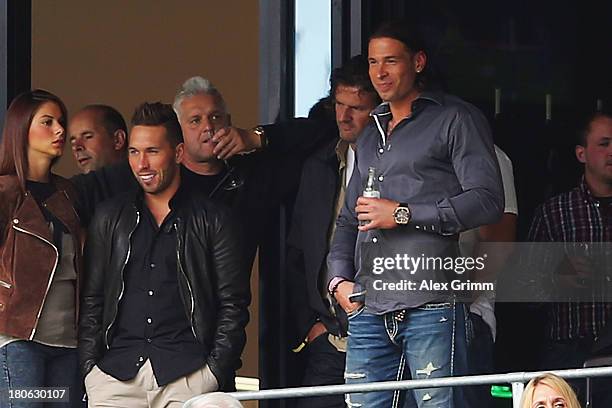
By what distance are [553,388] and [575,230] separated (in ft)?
4.36

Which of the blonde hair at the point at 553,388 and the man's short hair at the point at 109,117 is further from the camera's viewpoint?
the man's short hair at the point at 109,117

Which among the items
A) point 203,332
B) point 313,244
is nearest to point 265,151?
point 313,244

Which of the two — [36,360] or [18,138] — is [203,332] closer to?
[36,360]

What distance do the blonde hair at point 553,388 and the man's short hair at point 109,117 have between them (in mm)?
2030

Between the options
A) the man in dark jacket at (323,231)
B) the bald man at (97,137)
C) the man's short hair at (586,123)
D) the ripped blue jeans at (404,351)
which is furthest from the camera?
the bald man at (97,137)

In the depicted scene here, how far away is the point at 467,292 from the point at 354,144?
0.66 m

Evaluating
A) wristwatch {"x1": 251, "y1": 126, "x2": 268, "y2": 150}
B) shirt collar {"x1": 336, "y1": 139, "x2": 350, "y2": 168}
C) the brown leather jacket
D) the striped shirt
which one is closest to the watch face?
shirt collar {"x1": 336, "y1": 139, "x2": 350, "y2": 168}

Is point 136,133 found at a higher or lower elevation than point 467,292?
higher

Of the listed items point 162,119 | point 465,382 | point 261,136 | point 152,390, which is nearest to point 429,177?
point 465,382

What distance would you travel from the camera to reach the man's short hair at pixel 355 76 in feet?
19.6

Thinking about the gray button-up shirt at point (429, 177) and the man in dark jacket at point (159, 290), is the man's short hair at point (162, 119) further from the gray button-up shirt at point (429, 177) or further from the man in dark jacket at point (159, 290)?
the gray button-up shirt at point (429, 177)

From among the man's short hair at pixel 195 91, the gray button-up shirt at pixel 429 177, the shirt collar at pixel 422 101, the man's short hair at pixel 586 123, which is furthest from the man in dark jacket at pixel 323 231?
the man's short hair at pixel 586 123

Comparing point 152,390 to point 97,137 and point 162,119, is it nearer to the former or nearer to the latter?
point 162,119

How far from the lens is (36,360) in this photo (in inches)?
232
